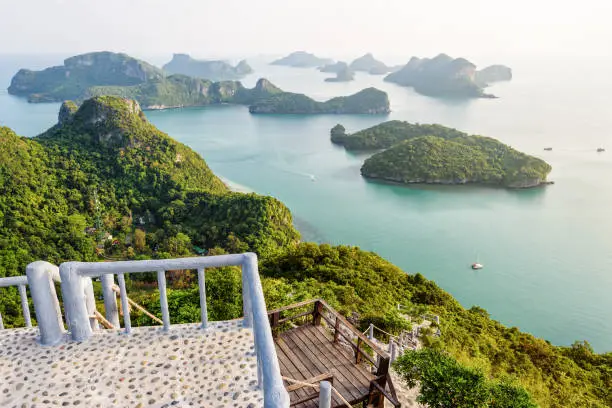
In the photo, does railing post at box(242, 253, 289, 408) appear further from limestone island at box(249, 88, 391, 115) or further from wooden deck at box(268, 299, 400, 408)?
limestone island at box(249, 88, 391, 115)

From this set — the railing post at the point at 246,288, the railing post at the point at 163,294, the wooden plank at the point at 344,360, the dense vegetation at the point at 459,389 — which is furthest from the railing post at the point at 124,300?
the dense vegetation at the point at 459,389

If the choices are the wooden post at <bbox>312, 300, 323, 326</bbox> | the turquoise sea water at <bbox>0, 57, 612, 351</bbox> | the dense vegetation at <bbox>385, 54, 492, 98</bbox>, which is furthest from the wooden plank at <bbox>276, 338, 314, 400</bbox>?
the dense vegetation at <bbox>385, 54, 492, 98</bbox>

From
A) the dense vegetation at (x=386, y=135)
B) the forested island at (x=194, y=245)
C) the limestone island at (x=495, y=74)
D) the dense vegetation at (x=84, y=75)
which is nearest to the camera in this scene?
the forested island at (x=194, y=245)

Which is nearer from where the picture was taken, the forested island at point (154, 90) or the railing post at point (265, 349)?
the railing post at point (265, 349)

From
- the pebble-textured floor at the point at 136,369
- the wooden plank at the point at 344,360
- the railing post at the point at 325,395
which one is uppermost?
the railing post at the point at 325,395

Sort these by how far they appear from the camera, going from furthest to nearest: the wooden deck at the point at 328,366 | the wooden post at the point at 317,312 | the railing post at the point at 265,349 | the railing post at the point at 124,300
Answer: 1. the wooden post at the point at 317,312
2. the wooden deck at the point at 328,366
3. the railing post at the point at 124,300
4. the railing post at the point at 265,349

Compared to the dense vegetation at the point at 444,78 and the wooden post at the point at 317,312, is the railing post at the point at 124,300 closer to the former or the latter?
the wooden post at the point at 317,312

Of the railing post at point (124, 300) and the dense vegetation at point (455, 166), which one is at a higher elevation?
the railing post at point (124, 300)
